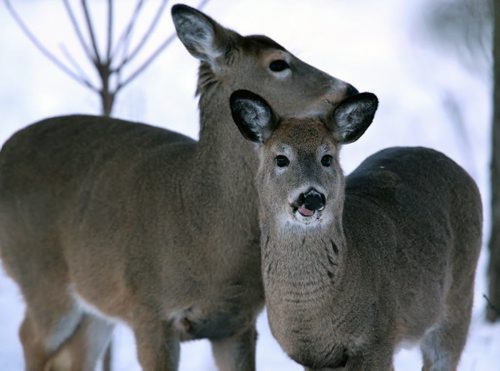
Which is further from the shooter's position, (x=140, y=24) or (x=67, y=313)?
(x=140, y=24)

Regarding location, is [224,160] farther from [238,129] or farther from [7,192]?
[7,192]

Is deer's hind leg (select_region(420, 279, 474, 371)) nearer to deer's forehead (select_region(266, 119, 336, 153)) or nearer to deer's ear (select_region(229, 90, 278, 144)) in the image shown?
deer's forehead (select_region(266, 119, 336, 153))

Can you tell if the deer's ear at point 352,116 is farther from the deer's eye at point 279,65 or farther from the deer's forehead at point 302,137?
the deer's eye at point 279,65

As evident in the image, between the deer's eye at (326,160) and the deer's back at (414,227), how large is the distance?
514mm

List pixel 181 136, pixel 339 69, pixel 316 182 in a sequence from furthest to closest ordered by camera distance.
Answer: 1. pixel 339 69
2. pixel 181 136
3. pixel 316 182

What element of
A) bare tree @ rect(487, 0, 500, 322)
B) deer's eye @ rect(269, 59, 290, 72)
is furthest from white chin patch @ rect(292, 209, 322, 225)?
bare tree @ rect(487, 0, 500, 322)

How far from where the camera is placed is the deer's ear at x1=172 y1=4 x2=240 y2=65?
7.53m

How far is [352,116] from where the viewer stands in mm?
6746

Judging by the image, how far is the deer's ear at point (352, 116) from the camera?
6691mm

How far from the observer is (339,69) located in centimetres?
1778

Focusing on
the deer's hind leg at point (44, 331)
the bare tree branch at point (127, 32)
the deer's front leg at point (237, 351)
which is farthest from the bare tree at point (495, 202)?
the deer's hind leg at point (44, 331)

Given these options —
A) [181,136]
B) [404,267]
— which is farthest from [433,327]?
[181,136]

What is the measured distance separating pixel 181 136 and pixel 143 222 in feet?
3.31

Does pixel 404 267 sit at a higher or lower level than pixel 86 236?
higher
